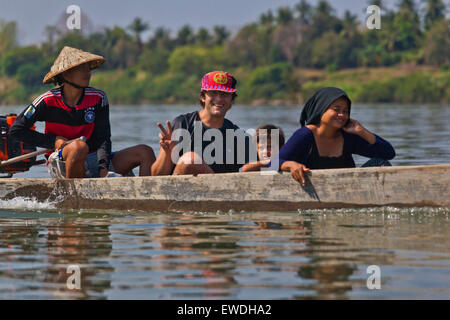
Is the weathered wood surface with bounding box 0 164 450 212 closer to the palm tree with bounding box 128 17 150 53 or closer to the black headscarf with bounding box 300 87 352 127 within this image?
the black headscarf with bounding box 300 87 352 127

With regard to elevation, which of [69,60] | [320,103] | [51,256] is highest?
[69,60]

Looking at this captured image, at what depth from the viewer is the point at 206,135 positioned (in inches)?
281

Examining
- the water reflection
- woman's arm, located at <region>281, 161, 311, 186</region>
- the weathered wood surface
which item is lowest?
the water reflection

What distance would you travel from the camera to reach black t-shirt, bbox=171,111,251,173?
709 centimetres

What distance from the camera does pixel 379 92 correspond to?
235 ft

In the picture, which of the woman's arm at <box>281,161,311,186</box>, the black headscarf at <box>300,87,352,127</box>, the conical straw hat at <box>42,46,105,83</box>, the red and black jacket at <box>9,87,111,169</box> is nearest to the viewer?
the black headscarf at <box>300,87,352,127</box>

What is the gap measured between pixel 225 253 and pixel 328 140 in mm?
1723

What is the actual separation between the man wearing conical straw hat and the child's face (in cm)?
93

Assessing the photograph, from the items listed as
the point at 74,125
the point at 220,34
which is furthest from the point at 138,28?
the point at 74,125

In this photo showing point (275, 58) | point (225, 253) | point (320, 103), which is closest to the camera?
point (225, 253)

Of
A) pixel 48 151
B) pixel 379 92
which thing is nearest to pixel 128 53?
pixel 379 92

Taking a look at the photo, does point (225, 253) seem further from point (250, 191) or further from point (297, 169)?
point (250, 191)

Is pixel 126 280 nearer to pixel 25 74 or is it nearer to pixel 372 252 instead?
pixel 372 252

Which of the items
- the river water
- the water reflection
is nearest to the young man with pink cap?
the river water
